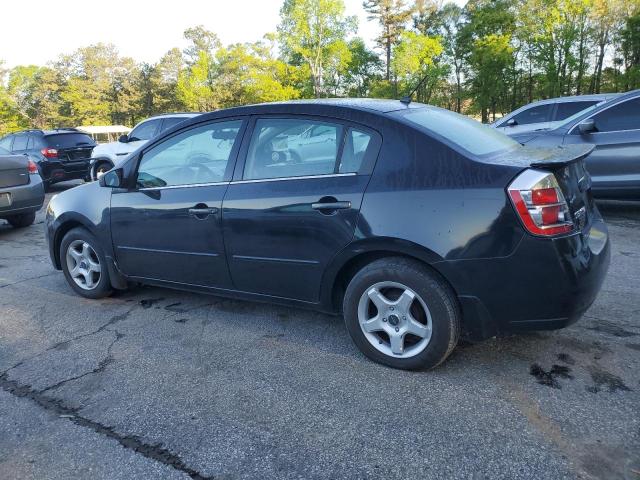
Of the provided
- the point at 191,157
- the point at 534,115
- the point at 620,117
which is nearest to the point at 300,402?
the point at 191,157

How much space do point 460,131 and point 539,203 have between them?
82 centimetres

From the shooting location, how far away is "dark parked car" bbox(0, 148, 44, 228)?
7383 millimetres

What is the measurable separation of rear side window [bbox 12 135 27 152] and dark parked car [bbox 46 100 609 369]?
11.1m

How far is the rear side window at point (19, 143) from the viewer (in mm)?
13170

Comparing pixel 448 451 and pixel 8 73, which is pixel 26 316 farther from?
pixel 8 73

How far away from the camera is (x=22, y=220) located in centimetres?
834

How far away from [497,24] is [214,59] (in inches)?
1325

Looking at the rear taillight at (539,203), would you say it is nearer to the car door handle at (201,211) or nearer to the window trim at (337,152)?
the window trim at (337,152)

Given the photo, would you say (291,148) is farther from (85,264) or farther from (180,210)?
(85,264)

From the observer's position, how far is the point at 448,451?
2213mm

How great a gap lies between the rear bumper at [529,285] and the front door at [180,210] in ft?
5.57

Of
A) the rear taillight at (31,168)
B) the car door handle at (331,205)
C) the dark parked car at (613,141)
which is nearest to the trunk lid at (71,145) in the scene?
the rear taillight at (31,168)

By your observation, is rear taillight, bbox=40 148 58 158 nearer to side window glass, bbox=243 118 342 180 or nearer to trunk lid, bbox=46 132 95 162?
trunk lid, bbox=46 132 95 162

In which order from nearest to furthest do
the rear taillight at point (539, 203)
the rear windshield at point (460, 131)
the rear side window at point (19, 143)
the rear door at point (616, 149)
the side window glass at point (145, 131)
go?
the rear taillight at point (539, 203) < the rear windshield at point (460, 131) < the rear door at point (616, 149) < the side window glass at point (145, 131) < the rear side window at point (19, 143)
